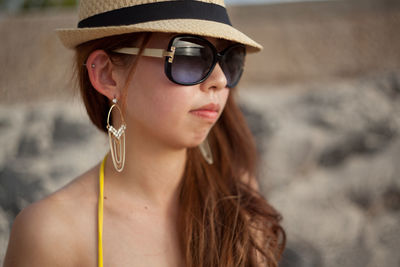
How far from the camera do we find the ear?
5.17 ft

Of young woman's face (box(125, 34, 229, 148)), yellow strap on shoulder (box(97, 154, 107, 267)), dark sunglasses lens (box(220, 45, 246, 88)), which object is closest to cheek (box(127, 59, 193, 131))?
young woman's face (box(125, 34, 229, 148))

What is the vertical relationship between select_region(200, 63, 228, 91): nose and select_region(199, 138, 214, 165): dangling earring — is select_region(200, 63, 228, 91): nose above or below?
above

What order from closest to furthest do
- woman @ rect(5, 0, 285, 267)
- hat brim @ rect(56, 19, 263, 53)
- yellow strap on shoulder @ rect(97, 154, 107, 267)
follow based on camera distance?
hat brim @ rect(56, 19, 263, 53) < woman @ rect(5, 0, 285, 267) < yellow strap on shoulder @ rect(97, 154, 107, 267)

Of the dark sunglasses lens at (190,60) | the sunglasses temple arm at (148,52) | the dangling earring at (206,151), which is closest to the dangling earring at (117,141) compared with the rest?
the sunglasses temple arm at (148,52)

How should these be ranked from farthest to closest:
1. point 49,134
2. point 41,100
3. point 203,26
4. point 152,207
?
point 41,100 < point 49,134 < point 152,207 < point 203,26

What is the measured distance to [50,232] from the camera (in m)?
1.52

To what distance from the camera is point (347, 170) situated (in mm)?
3744

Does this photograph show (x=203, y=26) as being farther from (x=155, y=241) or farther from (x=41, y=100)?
(x=41, y=100)

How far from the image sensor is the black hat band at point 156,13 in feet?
4.66

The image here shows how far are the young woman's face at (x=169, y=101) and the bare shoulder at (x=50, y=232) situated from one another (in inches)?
19.0

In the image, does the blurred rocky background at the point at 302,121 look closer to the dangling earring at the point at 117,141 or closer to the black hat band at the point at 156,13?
the dangling earring at the point at 117,141

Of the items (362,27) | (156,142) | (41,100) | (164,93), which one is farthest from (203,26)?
(362,27)

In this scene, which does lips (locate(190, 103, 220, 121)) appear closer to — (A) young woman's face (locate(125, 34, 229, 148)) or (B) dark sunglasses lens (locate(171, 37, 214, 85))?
(A) young woman's face (locate(125, 34, 229, 148))

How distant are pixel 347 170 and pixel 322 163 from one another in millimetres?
251
